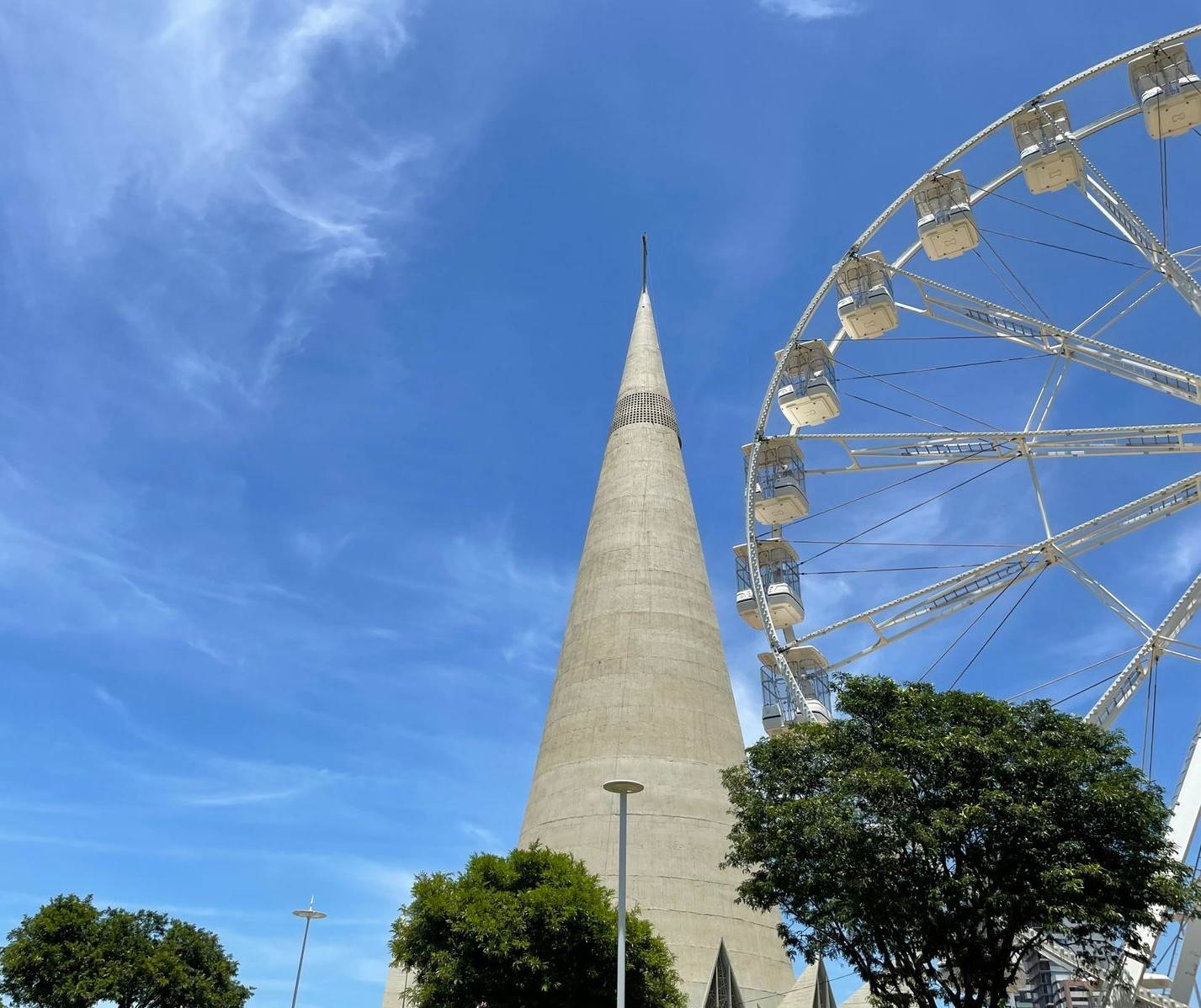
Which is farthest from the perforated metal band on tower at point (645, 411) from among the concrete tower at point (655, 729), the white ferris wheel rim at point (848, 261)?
the white ferris wheel rim at point (848, 261)

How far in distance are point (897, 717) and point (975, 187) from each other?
52.1ft

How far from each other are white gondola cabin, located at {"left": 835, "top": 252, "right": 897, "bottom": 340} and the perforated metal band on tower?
1839cm

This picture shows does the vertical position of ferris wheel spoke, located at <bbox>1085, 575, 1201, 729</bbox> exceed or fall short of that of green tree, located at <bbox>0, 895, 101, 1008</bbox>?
it exceeds it

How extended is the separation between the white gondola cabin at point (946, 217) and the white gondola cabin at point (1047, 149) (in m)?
1.69

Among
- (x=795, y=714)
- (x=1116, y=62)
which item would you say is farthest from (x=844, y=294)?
(x=795, y=714)

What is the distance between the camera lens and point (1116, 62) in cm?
2598

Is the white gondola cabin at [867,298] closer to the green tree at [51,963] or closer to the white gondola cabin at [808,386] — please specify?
the white gondola cabin at [808,386]

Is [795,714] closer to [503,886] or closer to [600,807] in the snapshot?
[503,886]

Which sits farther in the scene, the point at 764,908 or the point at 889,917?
the point at 764,908

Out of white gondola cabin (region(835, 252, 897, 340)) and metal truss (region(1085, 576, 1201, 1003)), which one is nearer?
metal truss (region(1085, 576, 1201, 1003))

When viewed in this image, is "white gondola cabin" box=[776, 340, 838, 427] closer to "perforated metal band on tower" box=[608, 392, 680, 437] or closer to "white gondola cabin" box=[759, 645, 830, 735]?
"white gondola cabin" box=[759, 645, 830, 735]

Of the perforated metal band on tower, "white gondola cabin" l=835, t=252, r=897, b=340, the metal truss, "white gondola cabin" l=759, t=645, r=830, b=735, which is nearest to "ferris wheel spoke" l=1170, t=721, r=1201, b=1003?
the metal truss

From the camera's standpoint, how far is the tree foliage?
3903 centimetres

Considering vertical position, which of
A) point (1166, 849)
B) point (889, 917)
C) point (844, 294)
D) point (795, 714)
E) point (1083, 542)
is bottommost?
point (889, 917)
